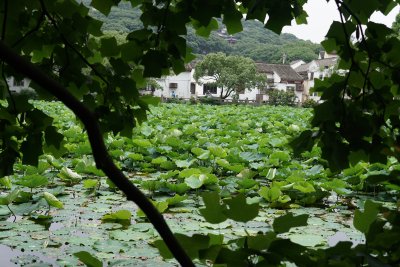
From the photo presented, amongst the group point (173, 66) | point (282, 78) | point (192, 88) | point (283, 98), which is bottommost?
point (173, 66)

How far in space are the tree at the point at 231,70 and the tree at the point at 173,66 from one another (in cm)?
2479

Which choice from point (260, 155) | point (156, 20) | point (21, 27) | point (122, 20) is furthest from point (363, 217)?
point (122, 20)

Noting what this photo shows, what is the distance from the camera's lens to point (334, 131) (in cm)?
95

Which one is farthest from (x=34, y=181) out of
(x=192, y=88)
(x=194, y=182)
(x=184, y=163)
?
(x=192, y=88)

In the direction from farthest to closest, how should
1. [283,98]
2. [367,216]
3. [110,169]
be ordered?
[283,98] → [367,216] → [110,169]

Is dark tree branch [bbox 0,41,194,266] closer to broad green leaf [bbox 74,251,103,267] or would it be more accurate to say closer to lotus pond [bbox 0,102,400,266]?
broad green leaf [bbox 74,251,103,267]

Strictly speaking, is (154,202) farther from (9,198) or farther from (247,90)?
(247,90)

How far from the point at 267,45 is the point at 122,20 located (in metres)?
20.3

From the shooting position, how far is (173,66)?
1150 mm

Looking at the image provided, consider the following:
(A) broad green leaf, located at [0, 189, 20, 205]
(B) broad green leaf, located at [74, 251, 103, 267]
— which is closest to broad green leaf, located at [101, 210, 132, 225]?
(A) broad green leaf, located at [0, 189, 20, 205]

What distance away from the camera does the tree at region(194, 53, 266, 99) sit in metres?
25.9

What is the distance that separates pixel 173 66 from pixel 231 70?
25.2 meters

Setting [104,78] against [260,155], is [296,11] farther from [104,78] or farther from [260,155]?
[260,155]

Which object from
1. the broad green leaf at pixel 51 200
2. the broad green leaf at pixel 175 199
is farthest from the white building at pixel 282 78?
the broad green leaf at pixel 51 200
